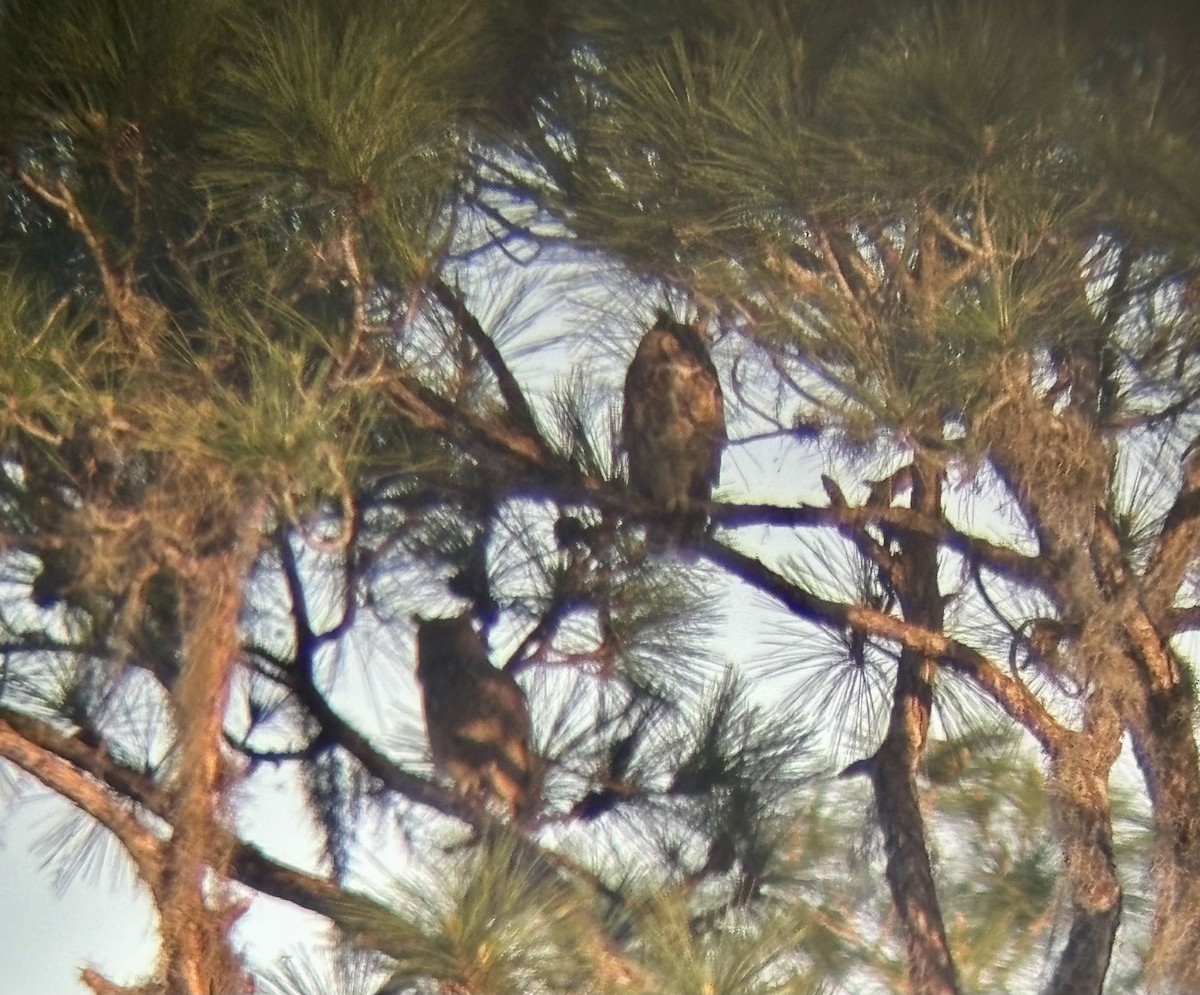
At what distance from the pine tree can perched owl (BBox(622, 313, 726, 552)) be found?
19mm

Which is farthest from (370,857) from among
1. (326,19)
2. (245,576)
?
(326,19)

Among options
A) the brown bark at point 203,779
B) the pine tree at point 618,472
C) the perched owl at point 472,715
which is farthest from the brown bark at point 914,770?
the brown bark at point 203,779

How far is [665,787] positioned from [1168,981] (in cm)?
36

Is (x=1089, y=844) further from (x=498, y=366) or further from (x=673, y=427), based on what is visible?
(x=498, y=366)

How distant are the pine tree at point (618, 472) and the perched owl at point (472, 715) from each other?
15 mm

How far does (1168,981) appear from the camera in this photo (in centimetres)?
93

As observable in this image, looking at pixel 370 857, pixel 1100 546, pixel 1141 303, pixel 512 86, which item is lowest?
pixel 370 857

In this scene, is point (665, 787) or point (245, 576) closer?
point (245, 576)

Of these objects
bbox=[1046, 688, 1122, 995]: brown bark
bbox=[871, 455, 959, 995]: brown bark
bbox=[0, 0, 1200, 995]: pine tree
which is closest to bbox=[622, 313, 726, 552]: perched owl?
bbox=[0, 0, 1200, 995]: pine tree

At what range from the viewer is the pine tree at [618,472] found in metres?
0.87

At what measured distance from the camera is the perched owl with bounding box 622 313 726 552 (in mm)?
1001

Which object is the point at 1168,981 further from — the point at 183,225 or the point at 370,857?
the point at 183,225

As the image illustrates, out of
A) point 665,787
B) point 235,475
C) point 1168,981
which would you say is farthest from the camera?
point 665,787

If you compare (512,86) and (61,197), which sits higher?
(512,86)
